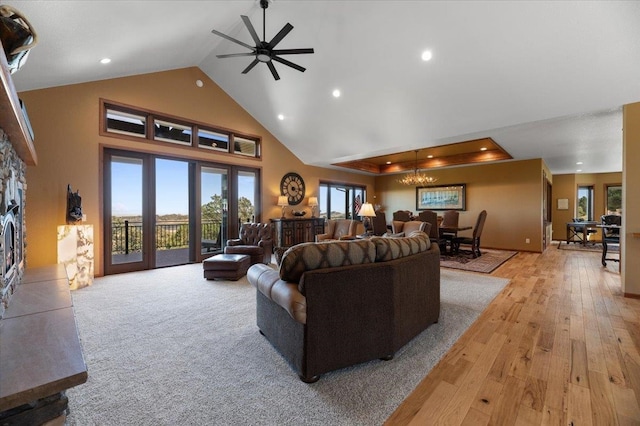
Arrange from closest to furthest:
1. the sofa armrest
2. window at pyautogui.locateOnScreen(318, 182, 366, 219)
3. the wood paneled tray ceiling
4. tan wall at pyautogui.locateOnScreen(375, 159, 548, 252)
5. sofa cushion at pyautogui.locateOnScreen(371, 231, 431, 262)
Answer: the sofa armrest
sofa cushion at pyautogui.locateOnScreen(371, 231, 431, 262)
the wood paneled tray ceiling
tan wall at pyautogui.locateOnScreen(375, 159, 548, 252)
window at pyautogui.locateOnScreen(318, 182, 366, 219)

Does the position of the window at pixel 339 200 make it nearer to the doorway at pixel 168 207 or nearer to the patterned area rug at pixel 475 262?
the doorway at pixel 168 207

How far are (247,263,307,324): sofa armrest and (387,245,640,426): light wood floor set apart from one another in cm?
77

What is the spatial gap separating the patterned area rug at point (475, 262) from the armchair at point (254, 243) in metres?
3.58

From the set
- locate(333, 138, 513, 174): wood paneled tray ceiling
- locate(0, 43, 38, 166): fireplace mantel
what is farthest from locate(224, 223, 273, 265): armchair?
locate(333, 138, 513, 174): wood paneled tray ceiling

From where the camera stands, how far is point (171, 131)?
5.50 m

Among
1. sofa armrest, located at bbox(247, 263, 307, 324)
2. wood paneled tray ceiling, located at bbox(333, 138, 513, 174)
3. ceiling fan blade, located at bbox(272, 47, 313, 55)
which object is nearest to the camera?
sofa armrest, located at bbox(247, 263, 307, 324)

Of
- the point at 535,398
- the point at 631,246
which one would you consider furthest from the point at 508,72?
the point at 535,398

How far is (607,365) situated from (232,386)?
8.80ft

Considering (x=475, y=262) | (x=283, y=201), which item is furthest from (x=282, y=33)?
(x=475, y=262)

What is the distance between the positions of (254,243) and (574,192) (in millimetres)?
11728

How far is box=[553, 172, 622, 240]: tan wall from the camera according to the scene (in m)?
10.0

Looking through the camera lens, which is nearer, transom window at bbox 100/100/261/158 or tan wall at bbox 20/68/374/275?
tan wall at bbox 20/68/374/275

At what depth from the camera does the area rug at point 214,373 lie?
1.52 metres

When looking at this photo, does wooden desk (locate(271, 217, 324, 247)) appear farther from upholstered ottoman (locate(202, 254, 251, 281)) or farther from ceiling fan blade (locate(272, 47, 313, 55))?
ceiling fan blade (locate(272, 47, 313, 55))
